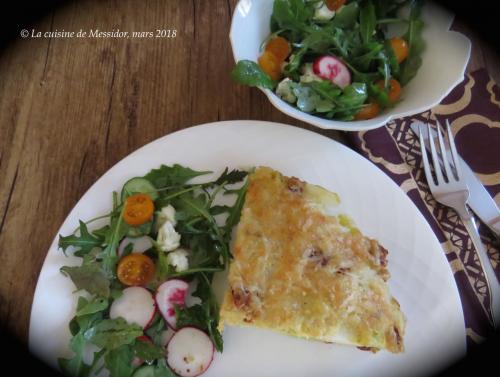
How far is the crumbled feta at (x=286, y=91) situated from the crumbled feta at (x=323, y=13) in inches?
17.3

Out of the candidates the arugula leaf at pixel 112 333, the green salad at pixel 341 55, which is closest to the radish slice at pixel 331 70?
the green salad at pixel 341 55

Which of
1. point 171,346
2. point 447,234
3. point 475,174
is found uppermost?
point 475,174

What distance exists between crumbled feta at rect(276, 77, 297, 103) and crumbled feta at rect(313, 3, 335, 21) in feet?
1.44

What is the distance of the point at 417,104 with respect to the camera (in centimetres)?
196

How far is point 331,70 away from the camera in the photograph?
82.3 inches

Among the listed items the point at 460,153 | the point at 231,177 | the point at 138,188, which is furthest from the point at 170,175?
the point at 460,153

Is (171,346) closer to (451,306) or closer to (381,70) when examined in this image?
(451,306)

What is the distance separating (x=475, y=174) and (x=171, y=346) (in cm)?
178

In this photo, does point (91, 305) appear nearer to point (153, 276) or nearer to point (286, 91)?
point (153, 276)

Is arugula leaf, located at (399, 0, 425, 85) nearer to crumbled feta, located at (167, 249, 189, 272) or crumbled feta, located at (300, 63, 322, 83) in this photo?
crumbled feta, located at (300, 63, 322, 83)

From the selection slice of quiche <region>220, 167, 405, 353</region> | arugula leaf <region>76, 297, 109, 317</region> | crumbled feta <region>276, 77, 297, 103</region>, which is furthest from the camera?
crumbled feta <region>276, 77, 297, 103</region>

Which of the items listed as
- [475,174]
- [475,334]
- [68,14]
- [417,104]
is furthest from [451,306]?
[68,14]

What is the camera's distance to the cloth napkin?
2086mm

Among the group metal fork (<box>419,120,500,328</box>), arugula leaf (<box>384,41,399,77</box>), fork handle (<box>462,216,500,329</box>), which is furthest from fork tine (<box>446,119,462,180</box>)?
arugula leaf (<box>384,41,399,77</box>)
